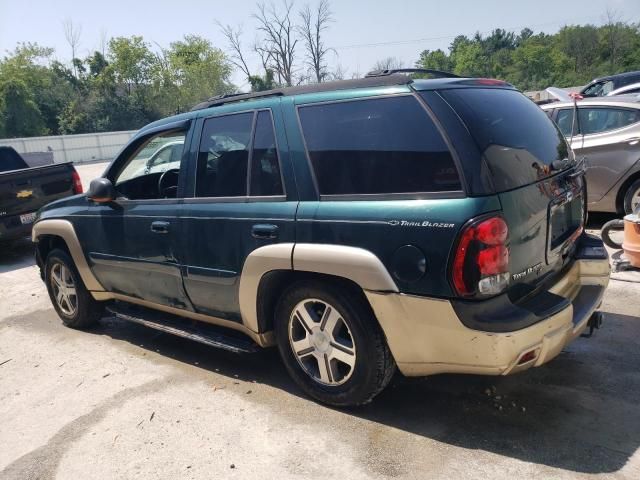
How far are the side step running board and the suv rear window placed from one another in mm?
1978

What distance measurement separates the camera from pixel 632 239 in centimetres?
523

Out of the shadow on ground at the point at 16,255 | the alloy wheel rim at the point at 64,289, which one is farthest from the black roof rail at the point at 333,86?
the shadow on ground at the point at 16,255

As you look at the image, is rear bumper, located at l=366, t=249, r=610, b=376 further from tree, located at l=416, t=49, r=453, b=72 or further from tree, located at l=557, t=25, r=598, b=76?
tree, located at l=416, t=49, r=453, b=72

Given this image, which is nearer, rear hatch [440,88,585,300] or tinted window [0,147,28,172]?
rear hatch [440,88,585,300]

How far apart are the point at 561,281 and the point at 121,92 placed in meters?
66.5

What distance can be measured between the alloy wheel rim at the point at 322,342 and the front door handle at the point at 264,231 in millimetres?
450

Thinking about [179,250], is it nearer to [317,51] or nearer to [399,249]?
[399,249]

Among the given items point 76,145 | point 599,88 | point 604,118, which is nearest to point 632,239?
point 604,118

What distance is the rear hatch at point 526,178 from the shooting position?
2.72m

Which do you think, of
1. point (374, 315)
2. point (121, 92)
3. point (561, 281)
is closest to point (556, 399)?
point (561, 281)

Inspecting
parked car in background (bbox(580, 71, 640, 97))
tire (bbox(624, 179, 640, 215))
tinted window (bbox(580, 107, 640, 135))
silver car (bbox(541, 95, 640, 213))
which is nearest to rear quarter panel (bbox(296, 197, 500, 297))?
silver car (bbox(541, 95, 640, 213))

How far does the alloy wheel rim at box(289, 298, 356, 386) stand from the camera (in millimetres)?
3139

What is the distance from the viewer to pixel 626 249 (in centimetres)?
532

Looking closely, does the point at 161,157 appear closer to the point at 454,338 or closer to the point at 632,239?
the point at 454,338
